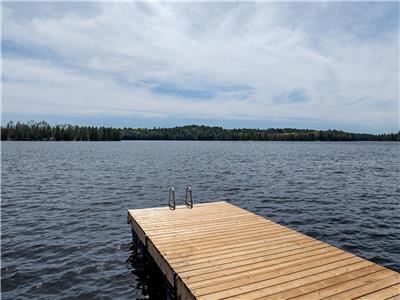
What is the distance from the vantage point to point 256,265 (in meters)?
6.05

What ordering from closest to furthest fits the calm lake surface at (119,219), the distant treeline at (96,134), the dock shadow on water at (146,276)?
the dock shadow on water at (146,276) < the calm lake surface at (119,219) < the distant treeline at (96,134)

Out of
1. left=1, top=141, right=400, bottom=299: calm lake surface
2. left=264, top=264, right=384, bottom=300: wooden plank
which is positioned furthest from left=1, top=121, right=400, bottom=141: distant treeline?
left=264, top=264, right=384, bottom=300: wooden plank

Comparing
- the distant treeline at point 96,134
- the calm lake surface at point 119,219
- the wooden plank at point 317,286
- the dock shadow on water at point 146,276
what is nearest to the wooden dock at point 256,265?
the wooden plank at point 317,286

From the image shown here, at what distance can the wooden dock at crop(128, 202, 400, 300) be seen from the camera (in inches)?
198

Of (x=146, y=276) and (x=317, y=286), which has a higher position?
(x=317, y=286)

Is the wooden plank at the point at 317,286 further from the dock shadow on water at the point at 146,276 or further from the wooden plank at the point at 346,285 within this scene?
the dock shadow on water at the point at 146,276

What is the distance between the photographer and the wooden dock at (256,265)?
5.03m

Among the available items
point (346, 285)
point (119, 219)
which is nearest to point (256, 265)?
point (346, 285)

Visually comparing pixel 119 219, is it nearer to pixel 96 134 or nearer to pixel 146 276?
pixel 146 276

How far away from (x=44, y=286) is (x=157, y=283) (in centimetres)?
319

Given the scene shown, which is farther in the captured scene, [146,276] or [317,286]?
[146,276]

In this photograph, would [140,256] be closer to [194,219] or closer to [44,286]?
[194,219]

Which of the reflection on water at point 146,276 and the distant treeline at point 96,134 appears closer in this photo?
the reflection on water at point 146,276

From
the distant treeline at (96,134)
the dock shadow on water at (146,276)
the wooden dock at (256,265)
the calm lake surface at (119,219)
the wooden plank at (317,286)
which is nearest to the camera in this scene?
the wooden plank at (317,286)
